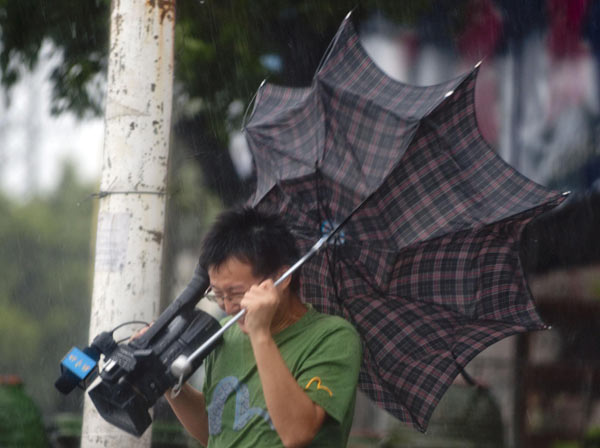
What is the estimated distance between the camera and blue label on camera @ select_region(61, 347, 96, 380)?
2.63m

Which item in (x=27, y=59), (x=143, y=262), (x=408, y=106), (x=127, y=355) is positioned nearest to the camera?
(x=127, y=355)

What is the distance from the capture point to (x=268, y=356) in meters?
2.37

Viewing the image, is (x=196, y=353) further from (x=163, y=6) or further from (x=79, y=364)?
(x=163, y=6)

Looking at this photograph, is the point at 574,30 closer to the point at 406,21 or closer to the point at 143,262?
the point at 406,21

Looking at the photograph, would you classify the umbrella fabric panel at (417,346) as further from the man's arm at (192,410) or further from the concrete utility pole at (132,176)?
the concrete utility pole at (132,176)

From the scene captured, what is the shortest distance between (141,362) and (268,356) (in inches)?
15.5

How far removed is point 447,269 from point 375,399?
0.61 meters

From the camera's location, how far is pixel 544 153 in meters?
6.40

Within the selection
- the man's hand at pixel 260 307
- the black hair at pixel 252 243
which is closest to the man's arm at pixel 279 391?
the man's hand at pixel 260 307

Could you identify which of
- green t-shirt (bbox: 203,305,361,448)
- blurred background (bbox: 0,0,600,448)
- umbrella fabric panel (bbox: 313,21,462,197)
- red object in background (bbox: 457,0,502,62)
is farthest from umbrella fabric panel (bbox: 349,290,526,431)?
red object in background (bbox: 457,0,502,62)

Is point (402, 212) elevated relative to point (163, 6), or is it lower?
lower

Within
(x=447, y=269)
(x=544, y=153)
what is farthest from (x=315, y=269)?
(x=544, y=153)

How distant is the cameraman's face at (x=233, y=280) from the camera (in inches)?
102

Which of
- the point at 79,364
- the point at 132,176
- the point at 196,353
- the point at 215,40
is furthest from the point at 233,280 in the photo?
the point at 215,40
